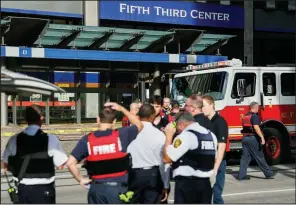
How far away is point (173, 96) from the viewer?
13117 mm

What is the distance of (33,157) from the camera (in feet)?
14.1

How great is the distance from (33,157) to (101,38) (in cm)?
1365

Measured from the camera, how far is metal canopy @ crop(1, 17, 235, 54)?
54.5ft

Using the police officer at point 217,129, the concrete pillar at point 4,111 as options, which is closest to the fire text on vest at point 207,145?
the police officer at point 217,129

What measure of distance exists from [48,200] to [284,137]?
348 inches

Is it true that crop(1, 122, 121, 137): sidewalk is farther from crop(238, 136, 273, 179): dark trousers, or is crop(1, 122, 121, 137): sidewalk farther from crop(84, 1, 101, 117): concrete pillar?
crop(238, 136, 273, 179): dark trousers

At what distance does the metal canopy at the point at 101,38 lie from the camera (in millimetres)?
16609

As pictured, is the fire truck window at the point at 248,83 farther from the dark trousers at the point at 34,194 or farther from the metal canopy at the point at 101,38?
the dark trousers at the point at 34,194

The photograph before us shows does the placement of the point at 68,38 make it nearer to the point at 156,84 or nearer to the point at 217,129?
the point at 156,84

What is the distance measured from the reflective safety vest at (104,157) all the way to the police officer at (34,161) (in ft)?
0.83

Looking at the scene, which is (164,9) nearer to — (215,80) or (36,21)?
(36,21)

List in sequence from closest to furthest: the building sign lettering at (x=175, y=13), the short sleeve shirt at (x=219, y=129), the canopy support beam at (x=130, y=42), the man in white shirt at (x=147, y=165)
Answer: the man in white shirt at (x=147, y=165), the short sleeve shirt at (x=219, y=129), the canopy support beam at (x=130, y=42), the building sign lettering at (x=175, y=13)

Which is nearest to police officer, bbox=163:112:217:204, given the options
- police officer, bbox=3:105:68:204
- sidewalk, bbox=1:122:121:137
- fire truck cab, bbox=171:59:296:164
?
police officer, bbox=3:105:68:204

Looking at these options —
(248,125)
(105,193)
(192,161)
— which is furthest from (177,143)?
(248,125)
